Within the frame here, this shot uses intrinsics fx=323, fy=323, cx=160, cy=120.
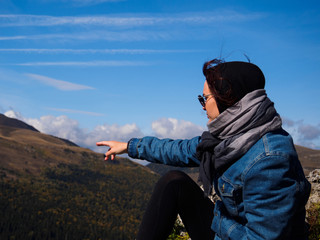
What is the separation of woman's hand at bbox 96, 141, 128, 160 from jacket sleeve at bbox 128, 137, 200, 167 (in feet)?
0.25

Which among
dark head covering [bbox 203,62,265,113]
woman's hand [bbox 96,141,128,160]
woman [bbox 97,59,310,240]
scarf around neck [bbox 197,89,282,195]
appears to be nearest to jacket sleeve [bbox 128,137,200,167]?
woman's hand [bbox 96,141,128,160]

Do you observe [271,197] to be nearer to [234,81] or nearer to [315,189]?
[234,81]

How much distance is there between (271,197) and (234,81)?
3.00 ft

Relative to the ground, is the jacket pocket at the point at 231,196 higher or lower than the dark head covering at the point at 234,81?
lower

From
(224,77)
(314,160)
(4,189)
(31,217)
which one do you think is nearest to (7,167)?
(4,189)

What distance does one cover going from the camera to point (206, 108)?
2.85 metres

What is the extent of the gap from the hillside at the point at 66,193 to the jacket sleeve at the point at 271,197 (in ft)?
239

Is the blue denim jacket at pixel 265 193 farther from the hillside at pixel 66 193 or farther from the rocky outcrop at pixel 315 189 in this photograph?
the hillside at pixel 66 193

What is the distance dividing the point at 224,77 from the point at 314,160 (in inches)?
5568

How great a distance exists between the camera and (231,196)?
8.29ft

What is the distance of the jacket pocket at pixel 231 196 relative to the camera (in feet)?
8.23

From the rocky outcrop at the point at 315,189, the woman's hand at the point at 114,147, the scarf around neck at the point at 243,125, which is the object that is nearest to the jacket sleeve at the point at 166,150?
the woman's hand at the point at 114,147

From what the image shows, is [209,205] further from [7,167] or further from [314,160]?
[314,160]

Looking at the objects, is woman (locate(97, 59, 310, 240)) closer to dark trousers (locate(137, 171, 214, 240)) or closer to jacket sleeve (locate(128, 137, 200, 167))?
dark trousers (locate(137, 171, 214, 240))
